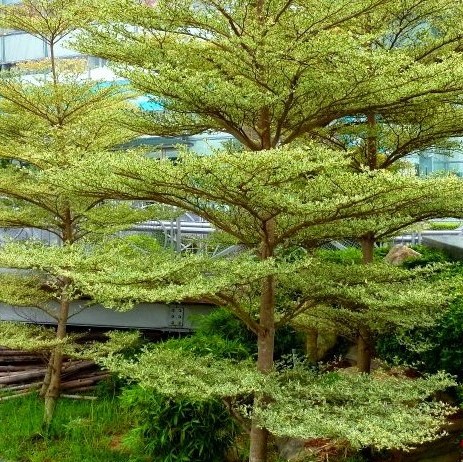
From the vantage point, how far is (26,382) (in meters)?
9.80

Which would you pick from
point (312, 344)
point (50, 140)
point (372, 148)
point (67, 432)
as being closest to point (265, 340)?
point (372, 148)

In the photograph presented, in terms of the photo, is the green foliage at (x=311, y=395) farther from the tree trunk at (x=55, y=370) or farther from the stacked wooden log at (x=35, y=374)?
the stacked wooden log at (x=35, y=374)

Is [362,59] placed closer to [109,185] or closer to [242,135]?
[242,135]

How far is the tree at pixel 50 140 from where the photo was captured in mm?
7699

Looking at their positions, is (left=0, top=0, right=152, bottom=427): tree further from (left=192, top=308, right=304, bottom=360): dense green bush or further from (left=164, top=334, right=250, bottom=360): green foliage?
(left=192, top=308, right=304, bottom=360): dense green bush

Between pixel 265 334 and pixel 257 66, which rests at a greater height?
pixel 257 66

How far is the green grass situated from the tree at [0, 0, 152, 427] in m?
0.23

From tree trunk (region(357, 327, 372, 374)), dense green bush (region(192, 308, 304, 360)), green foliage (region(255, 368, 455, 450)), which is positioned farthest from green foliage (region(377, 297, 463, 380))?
dense green bush (region(192, 308, 304, 360))

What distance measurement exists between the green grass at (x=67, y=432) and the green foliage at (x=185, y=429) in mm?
1141

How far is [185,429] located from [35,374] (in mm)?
4472

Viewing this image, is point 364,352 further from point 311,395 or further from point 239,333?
point 239,333

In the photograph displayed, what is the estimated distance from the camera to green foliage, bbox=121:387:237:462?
6145 mm

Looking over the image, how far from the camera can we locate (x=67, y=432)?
8039mm

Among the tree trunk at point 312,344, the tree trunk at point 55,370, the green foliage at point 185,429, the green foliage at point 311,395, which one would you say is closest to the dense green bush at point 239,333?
the tree trunk at point 312,344
